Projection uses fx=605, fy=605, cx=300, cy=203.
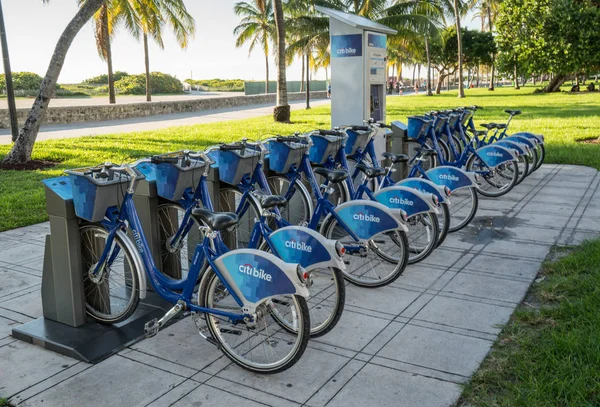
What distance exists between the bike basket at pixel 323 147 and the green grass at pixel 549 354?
7.27 feet

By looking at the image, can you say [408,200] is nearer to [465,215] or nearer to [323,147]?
[323,147]

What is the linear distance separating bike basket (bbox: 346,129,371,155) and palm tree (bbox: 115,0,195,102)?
21.7 metres

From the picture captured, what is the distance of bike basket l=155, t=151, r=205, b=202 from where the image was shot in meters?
4.34

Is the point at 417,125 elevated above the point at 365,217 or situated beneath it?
elevated above

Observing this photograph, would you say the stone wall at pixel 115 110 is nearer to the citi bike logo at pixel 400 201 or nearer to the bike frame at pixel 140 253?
the bike frame at pixel 140 253

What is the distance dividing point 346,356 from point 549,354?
3.89 ft

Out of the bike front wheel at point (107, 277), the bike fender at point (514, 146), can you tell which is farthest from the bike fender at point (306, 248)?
the bike fender at point (514, 146)

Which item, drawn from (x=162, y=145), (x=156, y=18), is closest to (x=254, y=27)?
(x=156, y=18)

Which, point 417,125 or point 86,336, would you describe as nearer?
point 86,336

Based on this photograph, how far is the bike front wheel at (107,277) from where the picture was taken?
160 inches

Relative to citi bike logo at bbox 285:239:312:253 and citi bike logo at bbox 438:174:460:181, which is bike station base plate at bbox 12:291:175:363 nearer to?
citi bike logo at bbox 285:239:312:253

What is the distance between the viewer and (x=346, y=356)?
375 centimetres

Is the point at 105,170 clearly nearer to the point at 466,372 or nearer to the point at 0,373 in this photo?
the point at 0,373

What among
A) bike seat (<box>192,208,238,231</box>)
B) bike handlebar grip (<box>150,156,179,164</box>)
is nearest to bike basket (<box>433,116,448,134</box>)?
bike handlebar grip (<box>150,156,179,164</box>)
